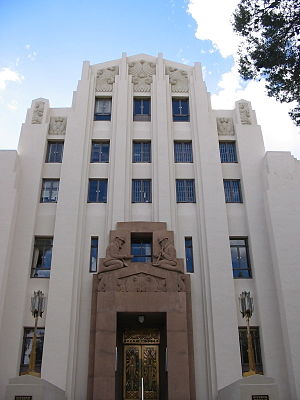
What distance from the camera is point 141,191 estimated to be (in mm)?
18062

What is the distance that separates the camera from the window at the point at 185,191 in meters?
17.9

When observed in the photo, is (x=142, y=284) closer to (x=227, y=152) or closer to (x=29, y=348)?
(x=29, y=348)

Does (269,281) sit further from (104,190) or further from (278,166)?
(104,190)

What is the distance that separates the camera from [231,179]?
60.4 ft

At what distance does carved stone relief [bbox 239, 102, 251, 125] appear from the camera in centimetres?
1965

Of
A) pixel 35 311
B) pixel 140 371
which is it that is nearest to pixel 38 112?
pixel 35 311

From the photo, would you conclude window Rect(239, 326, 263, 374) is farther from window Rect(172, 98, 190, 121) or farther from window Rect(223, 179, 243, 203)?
window Rect(172, 98, 190, 121)

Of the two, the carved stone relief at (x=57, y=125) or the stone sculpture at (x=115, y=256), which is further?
the carved stone relief at (x=57, y=125)

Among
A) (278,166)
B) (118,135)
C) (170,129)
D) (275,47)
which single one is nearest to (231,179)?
(278,166)

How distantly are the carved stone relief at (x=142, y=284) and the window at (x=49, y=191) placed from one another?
525cm

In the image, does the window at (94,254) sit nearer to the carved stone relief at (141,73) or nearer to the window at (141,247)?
the window at (141,247)

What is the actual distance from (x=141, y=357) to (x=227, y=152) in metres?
10.3

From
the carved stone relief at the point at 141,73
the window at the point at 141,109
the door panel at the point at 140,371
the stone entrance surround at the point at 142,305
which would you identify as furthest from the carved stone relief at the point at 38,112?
the door panel at the point at 140,371

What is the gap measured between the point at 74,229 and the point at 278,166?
9548 millimetres
